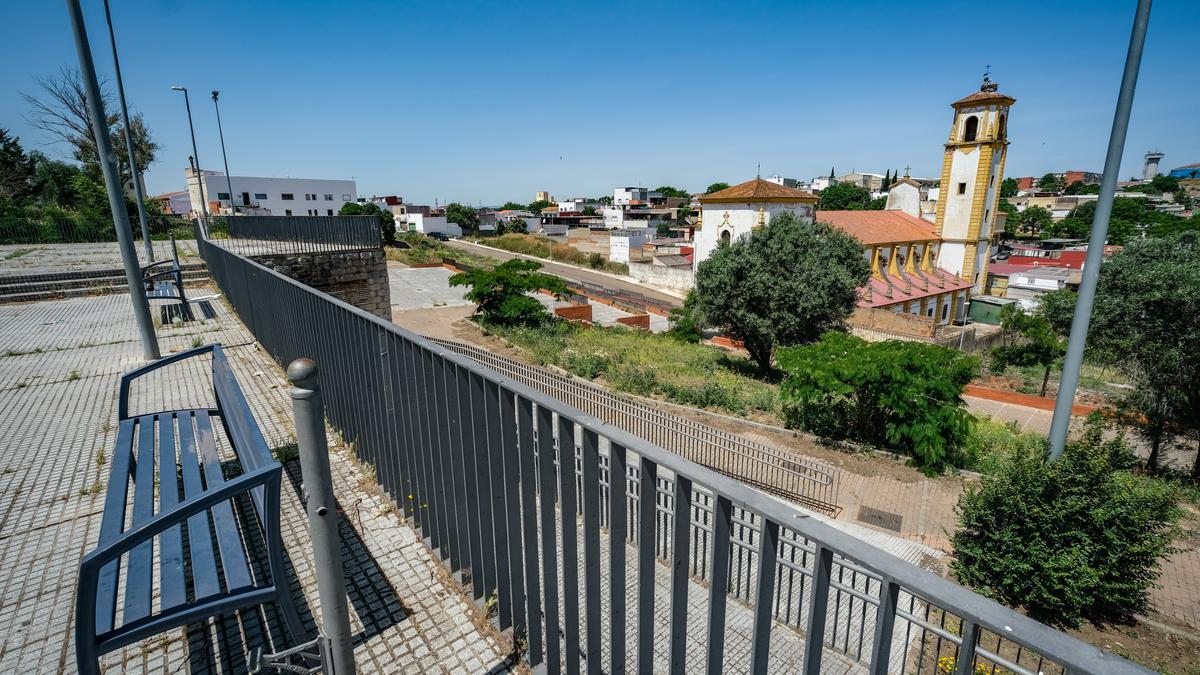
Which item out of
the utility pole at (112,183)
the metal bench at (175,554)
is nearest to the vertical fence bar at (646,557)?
the metal bench at (175,554)

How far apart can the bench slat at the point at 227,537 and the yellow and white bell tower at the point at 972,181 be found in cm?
4631

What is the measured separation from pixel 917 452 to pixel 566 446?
1113cm

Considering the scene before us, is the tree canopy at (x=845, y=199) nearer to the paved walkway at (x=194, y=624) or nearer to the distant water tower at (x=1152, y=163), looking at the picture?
the paved walkway at (x=194, y=624)

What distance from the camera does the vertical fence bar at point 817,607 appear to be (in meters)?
1.13

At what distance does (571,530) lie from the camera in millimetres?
1879

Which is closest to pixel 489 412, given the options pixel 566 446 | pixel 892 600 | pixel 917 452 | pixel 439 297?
pixel 566 446

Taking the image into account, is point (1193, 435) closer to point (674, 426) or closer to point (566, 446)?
point (674, 426)

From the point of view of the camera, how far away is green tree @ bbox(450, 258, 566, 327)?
2331 centimetres

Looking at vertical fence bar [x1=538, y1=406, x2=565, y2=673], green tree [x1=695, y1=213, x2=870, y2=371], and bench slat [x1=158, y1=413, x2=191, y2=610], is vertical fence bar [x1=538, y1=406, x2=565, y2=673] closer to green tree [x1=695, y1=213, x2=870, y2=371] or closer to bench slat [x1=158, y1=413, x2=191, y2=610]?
bench slat [x1=158, y1=413, x2=191, y2=610]

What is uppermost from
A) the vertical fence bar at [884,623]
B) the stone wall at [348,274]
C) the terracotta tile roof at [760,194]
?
the terracotta tile roof at [760,194]

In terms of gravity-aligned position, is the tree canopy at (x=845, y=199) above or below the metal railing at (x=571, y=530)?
above

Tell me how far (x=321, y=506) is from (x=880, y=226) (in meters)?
42.6

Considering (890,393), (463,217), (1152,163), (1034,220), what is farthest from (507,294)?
(1152,163)

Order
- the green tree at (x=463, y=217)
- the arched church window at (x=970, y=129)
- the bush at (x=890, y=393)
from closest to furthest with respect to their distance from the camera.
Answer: the bush at (x=890, y=393), the arched church window at (x=970, y=129), the green tree at (x=463, y=217)
